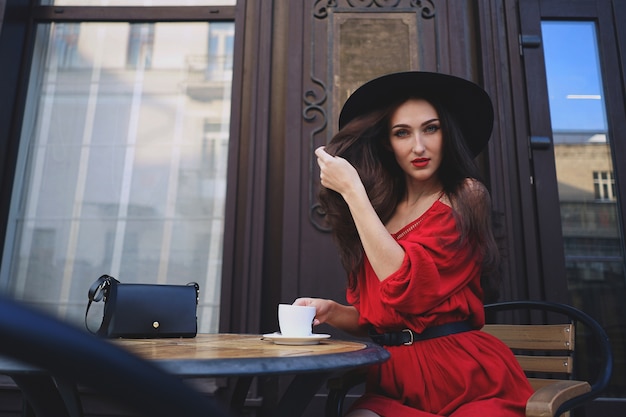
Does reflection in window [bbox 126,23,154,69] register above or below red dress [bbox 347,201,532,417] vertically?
above

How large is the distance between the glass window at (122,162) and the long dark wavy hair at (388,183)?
4.38 feet

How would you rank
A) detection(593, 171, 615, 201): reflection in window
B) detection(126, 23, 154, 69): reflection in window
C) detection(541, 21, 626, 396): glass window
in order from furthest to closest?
detection(126, 23, 154, 69): reflection in window → detection(593, 171, 615, 201): reflection in window → detection(541, 21, 626, 396): glass window

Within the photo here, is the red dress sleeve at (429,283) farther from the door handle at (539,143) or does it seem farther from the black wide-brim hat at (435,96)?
the door handle at (539,143)

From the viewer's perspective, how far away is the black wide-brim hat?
1.48 metres

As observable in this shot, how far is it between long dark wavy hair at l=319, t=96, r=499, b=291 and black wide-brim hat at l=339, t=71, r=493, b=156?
0.03 meters

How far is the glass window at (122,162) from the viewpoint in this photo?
2742mm

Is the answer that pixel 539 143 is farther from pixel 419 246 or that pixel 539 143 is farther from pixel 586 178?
pixel 419 246

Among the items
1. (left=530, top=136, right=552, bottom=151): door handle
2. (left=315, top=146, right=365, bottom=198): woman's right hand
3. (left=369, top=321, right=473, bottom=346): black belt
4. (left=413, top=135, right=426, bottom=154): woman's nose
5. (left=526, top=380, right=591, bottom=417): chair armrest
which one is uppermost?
(left=530, top=136, right=552, bottom=151): door handle

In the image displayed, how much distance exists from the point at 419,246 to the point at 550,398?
0.43 meters

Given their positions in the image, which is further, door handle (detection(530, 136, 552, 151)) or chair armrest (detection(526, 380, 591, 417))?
door handle (detection(530, 136, 552, 151))

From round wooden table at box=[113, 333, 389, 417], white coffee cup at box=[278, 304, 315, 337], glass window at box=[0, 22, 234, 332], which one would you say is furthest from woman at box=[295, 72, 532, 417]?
glass window at box=[0, 22, 234, 332]

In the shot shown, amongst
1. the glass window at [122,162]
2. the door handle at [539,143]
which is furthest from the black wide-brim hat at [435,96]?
the glass window at [122,162]

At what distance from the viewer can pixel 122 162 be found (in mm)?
2898

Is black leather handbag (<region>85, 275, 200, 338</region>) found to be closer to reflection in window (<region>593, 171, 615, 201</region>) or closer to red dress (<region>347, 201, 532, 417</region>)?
red dress (<region>347, 201, 532, 417</region>)
